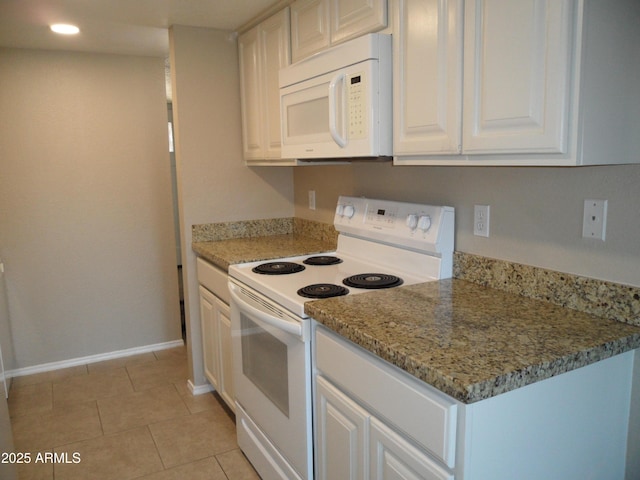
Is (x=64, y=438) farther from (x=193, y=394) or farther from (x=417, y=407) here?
(x=417, y=407)

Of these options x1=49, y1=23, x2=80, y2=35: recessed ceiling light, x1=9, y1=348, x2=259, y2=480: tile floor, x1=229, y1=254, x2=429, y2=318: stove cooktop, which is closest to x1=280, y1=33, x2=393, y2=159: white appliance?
x1=229, y1=254, x2=429, y2=318: stove cooktop

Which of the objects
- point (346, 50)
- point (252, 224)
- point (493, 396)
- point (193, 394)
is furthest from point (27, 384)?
point (493, 396)

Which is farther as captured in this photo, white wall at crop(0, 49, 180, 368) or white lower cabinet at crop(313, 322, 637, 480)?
white wall at crop(0, 49, 180, 368)

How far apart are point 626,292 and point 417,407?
69 cm

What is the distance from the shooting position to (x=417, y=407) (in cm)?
122

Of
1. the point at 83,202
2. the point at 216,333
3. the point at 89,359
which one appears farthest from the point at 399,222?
the point at 89,359

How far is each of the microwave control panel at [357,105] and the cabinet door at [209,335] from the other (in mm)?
1301

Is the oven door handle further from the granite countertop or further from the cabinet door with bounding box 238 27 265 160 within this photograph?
the cabinet door with bounding box 238 27 265 160

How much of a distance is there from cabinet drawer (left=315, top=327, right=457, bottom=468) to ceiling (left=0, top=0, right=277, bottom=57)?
1726 mm

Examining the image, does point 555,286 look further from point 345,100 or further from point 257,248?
point 257,248

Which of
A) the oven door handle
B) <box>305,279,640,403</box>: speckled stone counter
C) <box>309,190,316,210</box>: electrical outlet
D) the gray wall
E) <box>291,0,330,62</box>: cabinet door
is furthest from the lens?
<box>309,190,316,210</box>: electrical outlet

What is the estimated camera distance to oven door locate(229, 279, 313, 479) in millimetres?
1763

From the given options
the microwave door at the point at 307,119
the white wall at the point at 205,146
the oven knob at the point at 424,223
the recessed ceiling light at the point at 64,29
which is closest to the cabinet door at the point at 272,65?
the microwave door at the point at 307,119

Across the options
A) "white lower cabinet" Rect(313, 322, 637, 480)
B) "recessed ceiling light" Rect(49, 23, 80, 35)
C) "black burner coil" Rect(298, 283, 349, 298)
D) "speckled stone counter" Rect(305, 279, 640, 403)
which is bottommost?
"white lower cabinet" Rect(313, 322, 637, 480)
